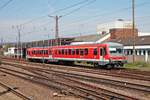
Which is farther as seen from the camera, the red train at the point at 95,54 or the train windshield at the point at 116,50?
the train windshield at the point at 116,50

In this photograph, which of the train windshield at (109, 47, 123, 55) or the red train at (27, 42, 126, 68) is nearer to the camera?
the red train at (27, 42, 126, 68)

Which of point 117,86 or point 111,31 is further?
point 111,31

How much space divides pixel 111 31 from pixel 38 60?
3336 centimetres

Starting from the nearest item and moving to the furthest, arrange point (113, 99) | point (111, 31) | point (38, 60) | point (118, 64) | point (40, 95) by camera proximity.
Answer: point (113, 99) → point (40, 95) → point (118, 64) → point (38, 60) → point (111, 31)

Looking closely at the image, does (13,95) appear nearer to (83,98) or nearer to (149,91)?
(83,98)

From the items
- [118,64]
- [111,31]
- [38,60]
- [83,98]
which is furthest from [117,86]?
[111,31]

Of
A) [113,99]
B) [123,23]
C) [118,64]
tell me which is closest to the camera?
[113,99]

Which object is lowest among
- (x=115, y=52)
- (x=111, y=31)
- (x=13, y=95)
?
(x=13, y=95)

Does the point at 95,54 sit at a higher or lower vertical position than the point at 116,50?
lower

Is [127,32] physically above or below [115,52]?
above

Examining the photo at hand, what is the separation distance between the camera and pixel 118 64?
108ft

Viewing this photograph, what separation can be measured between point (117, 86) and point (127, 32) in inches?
2810

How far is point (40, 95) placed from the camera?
15.1m

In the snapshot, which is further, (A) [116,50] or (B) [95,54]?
(B) [95,54]
